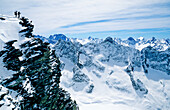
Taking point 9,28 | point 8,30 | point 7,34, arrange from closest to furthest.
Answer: point 7,34
point 8,30
point 9,28

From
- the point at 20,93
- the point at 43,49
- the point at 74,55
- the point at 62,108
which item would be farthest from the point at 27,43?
the point at 74,55

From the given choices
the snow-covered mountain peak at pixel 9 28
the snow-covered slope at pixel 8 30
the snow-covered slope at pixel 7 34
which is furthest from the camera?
the snow-covered mountain peak at pixel 9 28

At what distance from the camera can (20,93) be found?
23344 millimetres

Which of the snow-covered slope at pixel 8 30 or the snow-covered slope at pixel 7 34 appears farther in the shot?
the snow-covered slope at pixel 8 30

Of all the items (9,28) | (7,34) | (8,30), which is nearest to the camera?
(7,34)

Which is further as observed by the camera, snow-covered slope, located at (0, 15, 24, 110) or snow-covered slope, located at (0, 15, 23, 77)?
snow-covered slope, located at (0, 15, 23, 77)

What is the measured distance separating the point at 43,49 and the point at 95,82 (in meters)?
170

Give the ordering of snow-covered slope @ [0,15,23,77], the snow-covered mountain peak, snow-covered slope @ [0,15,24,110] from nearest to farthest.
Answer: snow-covered slope @ [0,15,24,110]
snow-covered slope @ [0,15,23,77]
the snow-covered mountain peak

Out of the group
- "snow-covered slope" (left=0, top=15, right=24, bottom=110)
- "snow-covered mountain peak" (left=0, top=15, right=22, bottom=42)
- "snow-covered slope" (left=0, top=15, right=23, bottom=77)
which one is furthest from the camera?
"snow-covered mountain peak" (left=0, top=15, right=22, bottom=42)

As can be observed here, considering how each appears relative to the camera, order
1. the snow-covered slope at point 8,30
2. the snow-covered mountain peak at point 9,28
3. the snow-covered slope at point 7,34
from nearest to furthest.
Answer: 1. the snow-covered slope at point 7,34
2. the snow-covered slope at point 8,30
3. the snow-covered mountain peak at point 9,28

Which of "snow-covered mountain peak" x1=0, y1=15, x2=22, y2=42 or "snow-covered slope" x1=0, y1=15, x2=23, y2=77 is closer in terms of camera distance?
"snow-covered slope" x1=0, y1=15, x2=23, y2=77

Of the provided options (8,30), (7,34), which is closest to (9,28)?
(8,30)

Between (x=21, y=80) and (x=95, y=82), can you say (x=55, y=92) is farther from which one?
(x=95, y=82)

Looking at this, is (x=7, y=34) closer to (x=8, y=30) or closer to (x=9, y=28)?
(x=8, y=30)
